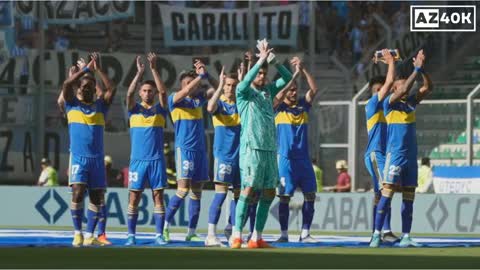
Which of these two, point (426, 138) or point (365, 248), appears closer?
point (365, 248)

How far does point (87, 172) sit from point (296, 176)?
3.29m

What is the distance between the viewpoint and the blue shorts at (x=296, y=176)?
70.0 ft

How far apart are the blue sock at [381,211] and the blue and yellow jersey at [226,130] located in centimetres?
205

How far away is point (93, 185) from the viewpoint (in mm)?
19625

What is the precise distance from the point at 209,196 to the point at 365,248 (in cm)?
935

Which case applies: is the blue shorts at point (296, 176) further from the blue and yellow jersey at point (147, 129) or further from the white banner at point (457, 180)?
the white banner at point (457, 180)

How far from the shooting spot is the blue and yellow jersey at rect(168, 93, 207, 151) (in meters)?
20.7

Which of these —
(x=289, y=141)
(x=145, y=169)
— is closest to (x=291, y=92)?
(x=289, y=141)

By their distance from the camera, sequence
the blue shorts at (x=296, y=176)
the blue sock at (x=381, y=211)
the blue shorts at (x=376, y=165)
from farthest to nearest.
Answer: the blue shorts at (x=296, y=176)
the blue shorts at (x=376, y=165)
the blue sock at (x=381, y=211)

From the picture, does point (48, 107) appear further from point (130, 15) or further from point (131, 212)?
point (131, 212)

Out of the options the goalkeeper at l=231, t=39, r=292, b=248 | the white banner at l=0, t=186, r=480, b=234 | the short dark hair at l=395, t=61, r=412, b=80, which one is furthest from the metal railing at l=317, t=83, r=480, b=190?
the goalkeeper at l=231, t=39, r=292, b=248

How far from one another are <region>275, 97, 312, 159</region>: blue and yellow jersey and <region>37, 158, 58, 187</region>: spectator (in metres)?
11.1

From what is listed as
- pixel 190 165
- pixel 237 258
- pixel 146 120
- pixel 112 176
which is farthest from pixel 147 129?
pixel 112 176

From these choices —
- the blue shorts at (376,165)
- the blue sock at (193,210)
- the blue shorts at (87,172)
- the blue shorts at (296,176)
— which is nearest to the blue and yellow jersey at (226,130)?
the blue sock at (193,210)
